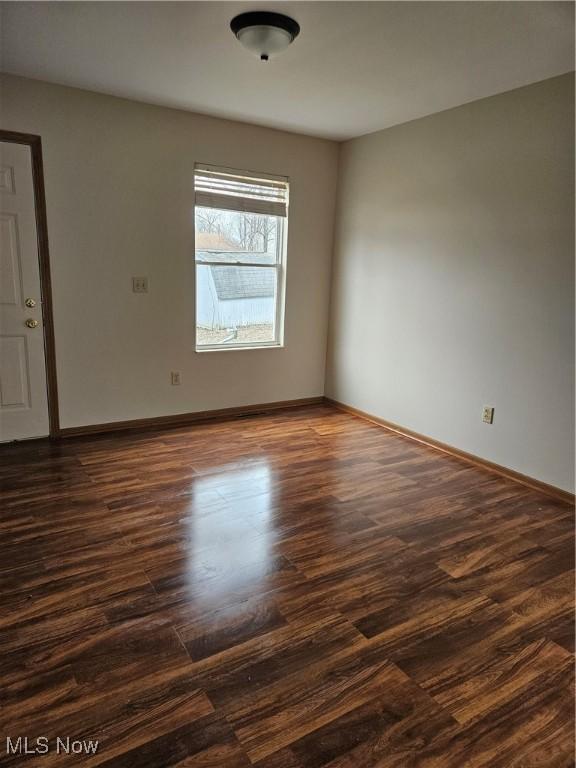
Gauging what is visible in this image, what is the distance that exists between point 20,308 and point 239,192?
6.34ft

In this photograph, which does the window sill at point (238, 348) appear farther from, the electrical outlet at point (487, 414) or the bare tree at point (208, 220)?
the electrical outlet at point (487, 414)

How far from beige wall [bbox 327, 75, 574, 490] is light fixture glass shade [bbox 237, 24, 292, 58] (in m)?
1.58

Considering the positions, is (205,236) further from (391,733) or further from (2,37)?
(391,733)

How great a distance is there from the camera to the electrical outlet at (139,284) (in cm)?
390

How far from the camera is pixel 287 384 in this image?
15.9ft

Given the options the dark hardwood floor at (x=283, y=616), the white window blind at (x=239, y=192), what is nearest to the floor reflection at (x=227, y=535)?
the dark hardwood floor at (x=283, y=616)

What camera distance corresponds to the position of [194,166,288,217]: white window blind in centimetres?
407

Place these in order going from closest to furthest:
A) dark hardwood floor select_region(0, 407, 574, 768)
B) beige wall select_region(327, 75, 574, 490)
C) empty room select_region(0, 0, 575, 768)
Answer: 1. dark hardwood floor select_region(0, 407, 574, 768)
2. empty room select_region(0, 0, 575, 768)
3. beige wall select_region(327, 75, 574, 490)

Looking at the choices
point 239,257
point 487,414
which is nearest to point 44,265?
point 239,257

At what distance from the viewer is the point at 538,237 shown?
3090 millimetres

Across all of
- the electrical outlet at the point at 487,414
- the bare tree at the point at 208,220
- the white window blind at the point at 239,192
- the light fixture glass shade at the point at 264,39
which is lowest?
the electrical outlet at the point at 487,414

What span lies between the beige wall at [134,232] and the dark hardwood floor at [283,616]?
855mm

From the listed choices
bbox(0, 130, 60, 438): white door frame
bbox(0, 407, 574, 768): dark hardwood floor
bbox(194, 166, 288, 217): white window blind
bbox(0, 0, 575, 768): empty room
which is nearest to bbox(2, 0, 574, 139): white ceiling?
bbox(0, 0, 575, 768): empty room

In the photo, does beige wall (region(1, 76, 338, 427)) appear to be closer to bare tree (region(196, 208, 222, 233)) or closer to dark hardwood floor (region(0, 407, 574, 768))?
bare tree (region(196, 208, 222, 233))
